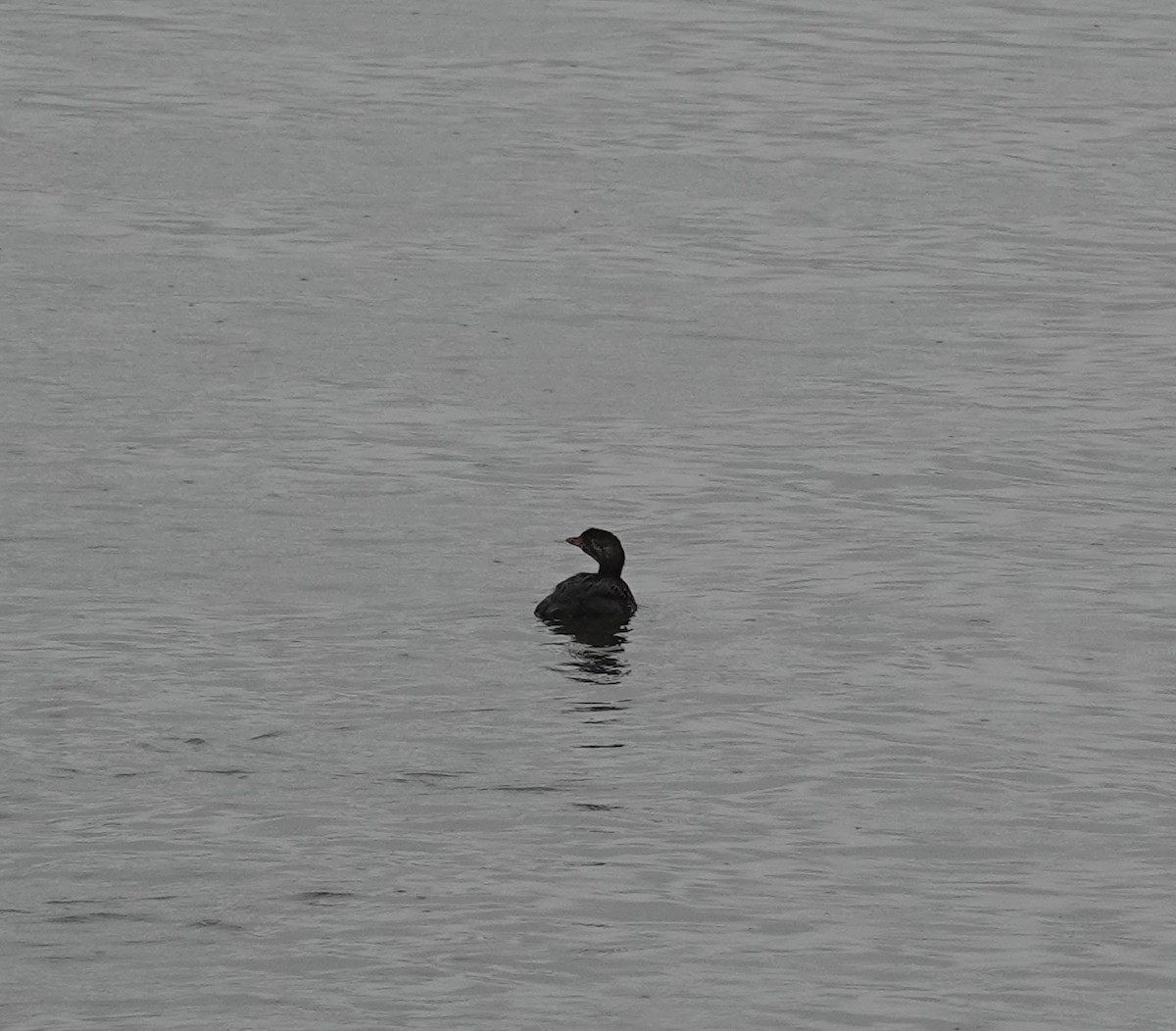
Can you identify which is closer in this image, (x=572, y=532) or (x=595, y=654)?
(x=595, y=654)

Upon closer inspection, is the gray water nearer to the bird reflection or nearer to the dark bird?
the bird reflection

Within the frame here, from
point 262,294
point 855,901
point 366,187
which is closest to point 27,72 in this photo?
point 366,187

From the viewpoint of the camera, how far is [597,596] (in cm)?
Result: 1496

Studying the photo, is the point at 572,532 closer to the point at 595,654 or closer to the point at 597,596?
the point at 597,596

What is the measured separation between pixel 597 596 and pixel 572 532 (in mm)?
1884

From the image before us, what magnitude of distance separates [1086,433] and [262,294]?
21.5 ft

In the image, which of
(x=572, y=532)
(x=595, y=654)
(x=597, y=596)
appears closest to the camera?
(x=595, y=654)

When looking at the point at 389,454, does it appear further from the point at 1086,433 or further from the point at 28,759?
the point at 28,759

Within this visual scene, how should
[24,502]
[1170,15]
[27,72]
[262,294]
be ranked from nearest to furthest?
[24,502], [262,294], [27,72], [1170,15]

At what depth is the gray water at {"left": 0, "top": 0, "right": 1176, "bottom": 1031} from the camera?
433 inches

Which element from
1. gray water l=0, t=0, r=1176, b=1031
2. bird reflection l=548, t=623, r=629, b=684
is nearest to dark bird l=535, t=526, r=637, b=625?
bird reflection l=548, t=623, r=629, b=684

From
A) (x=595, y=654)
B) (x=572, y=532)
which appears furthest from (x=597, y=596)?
(x=572, y=532)

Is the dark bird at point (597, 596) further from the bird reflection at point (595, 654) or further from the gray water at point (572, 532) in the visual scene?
the gray water at point (572, 532)

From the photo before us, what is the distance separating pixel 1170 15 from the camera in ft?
115
